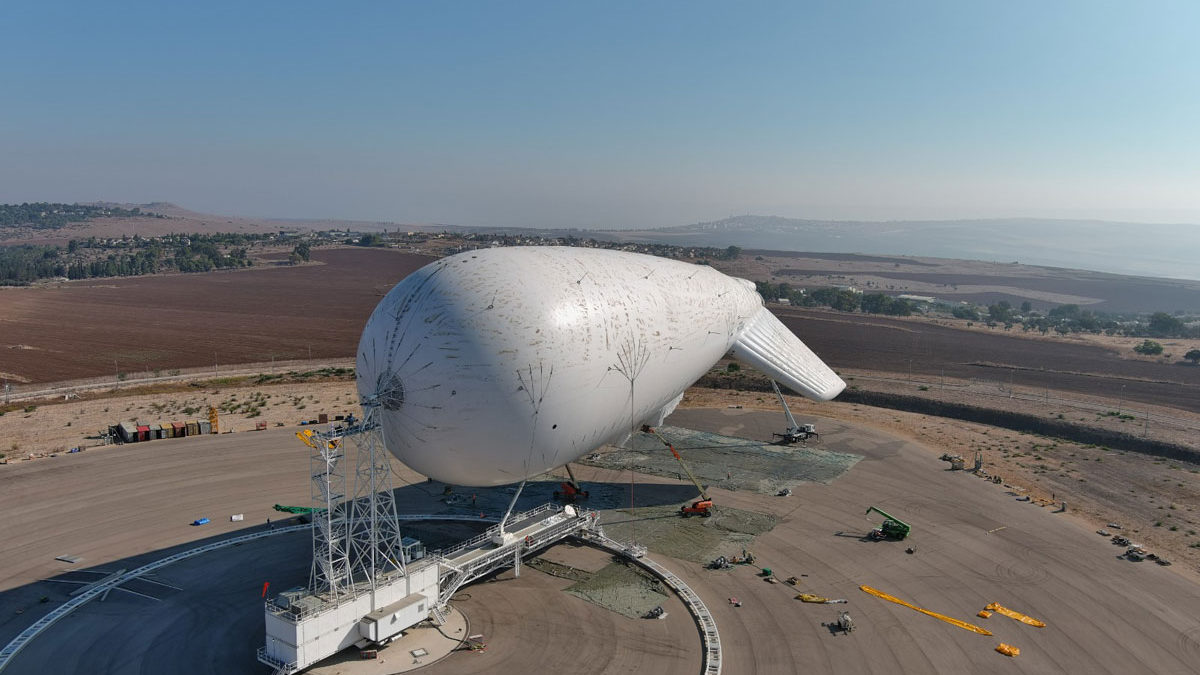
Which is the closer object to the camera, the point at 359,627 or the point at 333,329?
the point at 359,627

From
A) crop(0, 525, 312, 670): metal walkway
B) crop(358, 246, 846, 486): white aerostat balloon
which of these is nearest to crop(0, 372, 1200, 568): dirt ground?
Result: crop(358, 246, 846, 486): white aerostat balloon

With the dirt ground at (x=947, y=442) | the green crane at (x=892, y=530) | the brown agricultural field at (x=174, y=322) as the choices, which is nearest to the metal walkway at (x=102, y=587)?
the dirt ground at (x=947, y=442)

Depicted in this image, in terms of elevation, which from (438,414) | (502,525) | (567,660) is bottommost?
(567,660)

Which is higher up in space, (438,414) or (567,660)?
(438,414)

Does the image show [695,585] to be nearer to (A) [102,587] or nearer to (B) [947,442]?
(A) [102,587]

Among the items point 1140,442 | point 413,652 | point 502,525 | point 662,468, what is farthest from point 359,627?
Answer: point 1140,442

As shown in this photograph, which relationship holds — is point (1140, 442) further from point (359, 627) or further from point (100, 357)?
point (100, 357)

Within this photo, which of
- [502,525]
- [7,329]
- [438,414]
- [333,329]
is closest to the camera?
[438,414]
